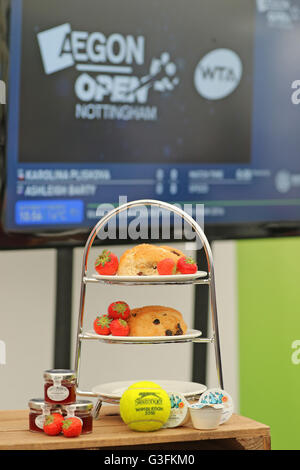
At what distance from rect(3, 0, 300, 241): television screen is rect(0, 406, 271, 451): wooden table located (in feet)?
2.75

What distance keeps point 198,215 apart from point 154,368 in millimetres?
598

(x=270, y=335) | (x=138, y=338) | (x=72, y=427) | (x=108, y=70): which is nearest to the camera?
(x=72, y=427)

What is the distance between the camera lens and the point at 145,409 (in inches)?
54.5

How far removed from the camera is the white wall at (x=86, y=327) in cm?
243

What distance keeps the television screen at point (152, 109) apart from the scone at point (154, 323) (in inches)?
29.9

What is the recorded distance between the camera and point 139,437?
136 centimetres

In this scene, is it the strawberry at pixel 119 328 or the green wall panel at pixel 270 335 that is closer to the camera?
the strawberry at pixel 119 328

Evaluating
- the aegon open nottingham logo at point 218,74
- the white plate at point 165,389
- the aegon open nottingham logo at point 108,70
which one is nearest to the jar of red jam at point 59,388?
the white plate at point 165,389

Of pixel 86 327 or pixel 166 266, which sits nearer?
pixel 166 266

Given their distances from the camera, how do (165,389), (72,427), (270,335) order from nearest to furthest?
(72,427), (165,389), (270,335)

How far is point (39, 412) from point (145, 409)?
190mm

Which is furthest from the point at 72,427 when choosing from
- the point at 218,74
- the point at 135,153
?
the point at 218,74

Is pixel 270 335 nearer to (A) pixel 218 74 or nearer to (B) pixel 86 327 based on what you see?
(B) pixel 86 327

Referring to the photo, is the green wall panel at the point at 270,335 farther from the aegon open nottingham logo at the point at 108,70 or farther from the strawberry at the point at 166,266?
the strawberry at the point at 166,266
